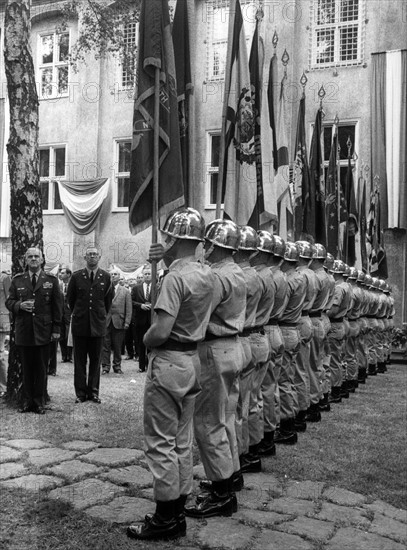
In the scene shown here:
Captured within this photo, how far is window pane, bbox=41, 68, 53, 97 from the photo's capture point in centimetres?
2480

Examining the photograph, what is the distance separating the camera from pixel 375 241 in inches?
738

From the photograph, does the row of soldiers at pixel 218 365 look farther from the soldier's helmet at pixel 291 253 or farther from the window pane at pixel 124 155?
the window pane at pixel 124 155

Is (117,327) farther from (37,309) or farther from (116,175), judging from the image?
(116,175)

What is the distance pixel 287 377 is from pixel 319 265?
225cm

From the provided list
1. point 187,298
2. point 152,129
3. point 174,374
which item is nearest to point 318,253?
point 152,129

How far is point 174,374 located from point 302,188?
9573mm

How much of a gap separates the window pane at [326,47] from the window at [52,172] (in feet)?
30.1

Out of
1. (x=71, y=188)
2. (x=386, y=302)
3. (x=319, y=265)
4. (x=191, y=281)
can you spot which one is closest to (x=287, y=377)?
(x=319, y=265)

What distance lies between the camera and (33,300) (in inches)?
364

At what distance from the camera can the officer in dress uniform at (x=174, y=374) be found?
4711mm

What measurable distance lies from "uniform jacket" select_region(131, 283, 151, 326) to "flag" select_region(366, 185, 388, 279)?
21.4ft

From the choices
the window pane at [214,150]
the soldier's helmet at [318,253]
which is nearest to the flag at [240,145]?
the soldier's helmet at [318,253]

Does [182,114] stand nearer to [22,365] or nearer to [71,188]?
[22,365]

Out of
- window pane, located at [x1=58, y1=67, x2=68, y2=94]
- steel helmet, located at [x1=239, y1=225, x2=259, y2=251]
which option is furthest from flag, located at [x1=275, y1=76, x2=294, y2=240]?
window pane, located at [x1=58, y1=67, x2=68, y2=94]
